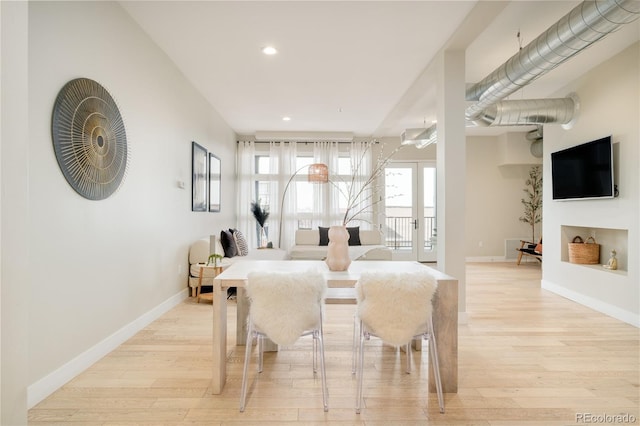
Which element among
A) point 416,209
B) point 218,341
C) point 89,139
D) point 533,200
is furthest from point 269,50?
point 533,200

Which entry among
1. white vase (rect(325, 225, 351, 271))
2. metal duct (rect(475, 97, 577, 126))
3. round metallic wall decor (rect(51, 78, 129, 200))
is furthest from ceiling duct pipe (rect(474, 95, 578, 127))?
round metallic wall decor (rect(51, 78, 129, 200))

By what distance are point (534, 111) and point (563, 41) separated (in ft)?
6.45

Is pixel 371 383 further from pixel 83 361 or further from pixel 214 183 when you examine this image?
pixel 214 183

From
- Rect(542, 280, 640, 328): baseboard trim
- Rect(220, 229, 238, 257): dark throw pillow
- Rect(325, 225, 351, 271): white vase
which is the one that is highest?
Rect(325, 225, 351, 271): white vase

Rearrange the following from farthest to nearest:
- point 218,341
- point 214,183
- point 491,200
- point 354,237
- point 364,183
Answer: point 491,200 < point 364,183 < point 354,237 < point 214,183 < point 218,341

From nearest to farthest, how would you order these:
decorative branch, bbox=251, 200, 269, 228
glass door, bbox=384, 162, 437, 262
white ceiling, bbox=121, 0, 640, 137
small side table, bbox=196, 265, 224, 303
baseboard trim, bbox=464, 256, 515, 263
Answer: white ceiling, bbox=121, 0, 640, 137 → small side table, bbox=196, 265, 224, 303 → decorative branch, bbox=251, 200, 269, 228 → baseboard trim, bbox=464, 256, 515, 263 → glass door, bbox=384, 162, 437, 262

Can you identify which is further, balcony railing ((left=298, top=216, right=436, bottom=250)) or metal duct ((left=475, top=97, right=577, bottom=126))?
balcony railing ((left=298, top=216, right=436, bottom=250))

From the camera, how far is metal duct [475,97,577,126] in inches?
175

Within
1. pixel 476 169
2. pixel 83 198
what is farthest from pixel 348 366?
pixel 476 169

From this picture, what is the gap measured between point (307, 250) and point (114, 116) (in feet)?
12.1

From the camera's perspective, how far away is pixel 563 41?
2682mm

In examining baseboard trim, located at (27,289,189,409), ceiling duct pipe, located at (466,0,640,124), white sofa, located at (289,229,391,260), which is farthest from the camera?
white sofa, located at (289,229,391,260)

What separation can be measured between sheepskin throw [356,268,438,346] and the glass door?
6039mm

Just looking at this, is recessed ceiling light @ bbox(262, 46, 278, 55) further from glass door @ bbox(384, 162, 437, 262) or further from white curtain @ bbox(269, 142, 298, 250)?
glass door @ bbox(384, 162, 437, 262)
